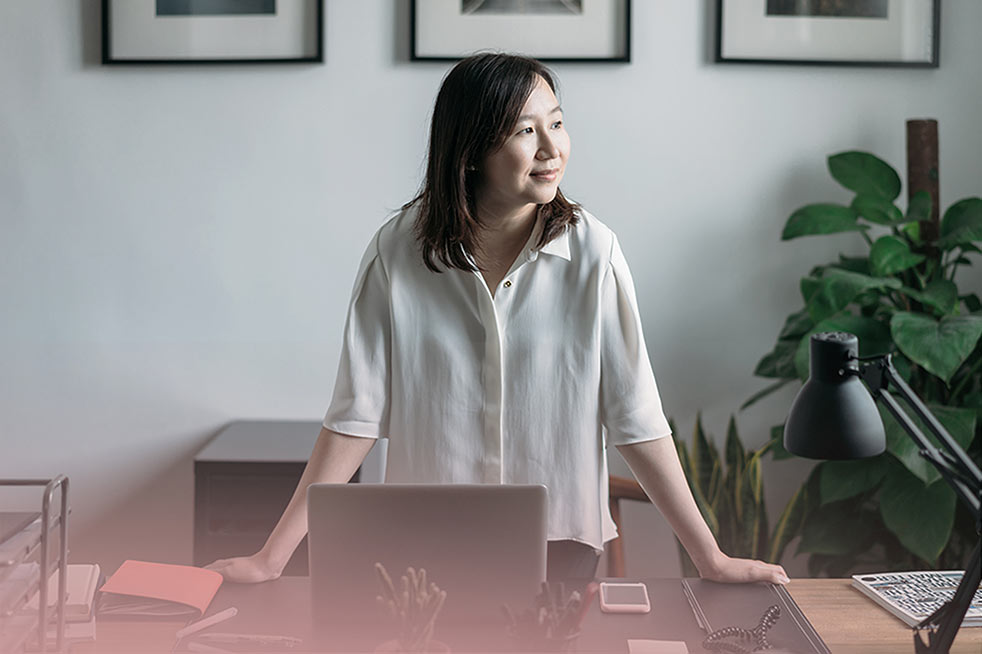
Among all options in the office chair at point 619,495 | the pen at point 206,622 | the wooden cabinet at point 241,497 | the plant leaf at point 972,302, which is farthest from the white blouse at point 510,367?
the plant leaf at point 972,302

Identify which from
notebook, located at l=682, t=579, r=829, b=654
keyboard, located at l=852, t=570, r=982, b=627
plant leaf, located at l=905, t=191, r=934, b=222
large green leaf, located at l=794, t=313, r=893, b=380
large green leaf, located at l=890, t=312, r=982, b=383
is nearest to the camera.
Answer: notebook, located at l=682, t=579, r=829, b=654

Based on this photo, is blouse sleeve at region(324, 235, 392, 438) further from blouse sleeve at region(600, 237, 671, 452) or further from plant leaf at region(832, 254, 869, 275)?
plant leaf at region(832, 254, 869, 275)

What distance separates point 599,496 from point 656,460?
0.14 meters

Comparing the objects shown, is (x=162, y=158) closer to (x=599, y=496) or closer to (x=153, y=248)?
(x=153, y=248)

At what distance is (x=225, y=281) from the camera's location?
2850 mm

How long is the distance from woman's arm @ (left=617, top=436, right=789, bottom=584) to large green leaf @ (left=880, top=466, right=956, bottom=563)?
961mm

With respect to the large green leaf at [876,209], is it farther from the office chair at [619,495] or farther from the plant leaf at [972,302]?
the office chair at [619,495]

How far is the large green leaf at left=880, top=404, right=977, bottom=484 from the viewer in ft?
7.45

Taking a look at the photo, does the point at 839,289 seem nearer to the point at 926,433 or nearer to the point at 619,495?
the point at 926,433

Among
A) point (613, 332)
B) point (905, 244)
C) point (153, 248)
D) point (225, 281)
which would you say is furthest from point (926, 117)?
point (153, 248)

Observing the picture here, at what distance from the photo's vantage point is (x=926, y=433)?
2.23 meters

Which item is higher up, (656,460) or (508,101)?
(508,101)

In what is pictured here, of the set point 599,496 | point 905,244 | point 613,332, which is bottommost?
point 599,496

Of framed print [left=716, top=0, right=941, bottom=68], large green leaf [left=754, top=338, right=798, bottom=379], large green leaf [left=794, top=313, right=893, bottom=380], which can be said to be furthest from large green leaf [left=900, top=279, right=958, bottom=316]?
framed print [left=716, top=0, right=941, bottom=68]
